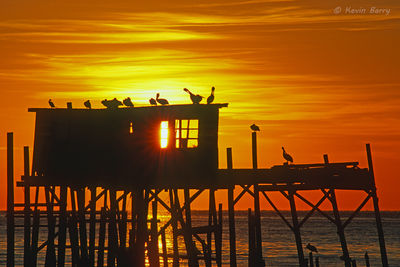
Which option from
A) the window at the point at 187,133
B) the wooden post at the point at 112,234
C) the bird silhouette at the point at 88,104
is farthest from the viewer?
the bird silhouette at the point at 88,104

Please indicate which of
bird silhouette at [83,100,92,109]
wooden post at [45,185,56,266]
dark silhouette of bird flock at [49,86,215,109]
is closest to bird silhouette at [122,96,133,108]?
dark silhouette of bird flock at [49,86,215,109]

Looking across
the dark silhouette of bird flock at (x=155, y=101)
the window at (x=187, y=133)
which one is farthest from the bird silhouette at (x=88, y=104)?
the window at (x=187, y=133)

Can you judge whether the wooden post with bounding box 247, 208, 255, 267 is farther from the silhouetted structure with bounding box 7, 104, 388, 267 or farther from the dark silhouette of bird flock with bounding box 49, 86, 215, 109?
the dark silhouette of bird flock with bounding box 49, 86, 215, 109

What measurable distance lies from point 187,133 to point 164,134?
3.17 feet

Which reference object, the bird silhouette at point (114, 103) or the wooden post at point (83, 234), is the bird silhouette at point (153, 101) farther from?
the wooden post at point (83, 234)

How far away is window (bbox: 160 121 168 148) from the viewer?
3219 cm

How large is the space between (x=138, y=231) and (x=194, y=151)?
4367mm

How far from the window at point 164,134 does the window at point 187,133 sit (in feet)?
1.45

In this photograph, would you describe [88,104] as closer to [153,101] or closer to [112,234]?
[153,101]

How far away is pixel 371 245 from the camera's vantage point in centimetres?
10200

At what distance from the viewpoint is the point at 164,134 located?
32.3 m

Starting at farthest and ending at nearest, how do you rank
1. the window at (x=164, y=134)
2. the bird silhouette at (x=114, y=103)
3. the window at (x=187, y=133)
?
1. the bird silhouette at (x=114, y=103)
2. the window at (x=164, y=134)
3. the window at (x=187, y=133)

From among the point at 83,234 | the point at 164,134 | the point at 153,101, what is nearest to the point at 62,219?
the point at 83,234

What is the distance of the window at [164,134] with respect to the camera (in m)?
32.2
